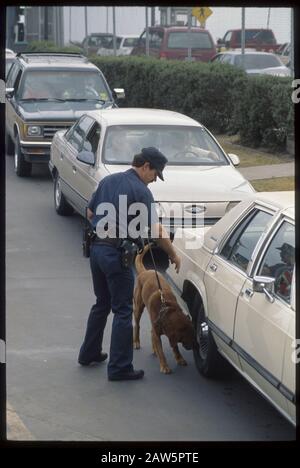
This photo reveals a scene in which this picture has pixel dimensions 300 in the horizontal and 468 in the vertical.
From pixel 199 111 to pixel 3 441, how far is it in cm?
1540

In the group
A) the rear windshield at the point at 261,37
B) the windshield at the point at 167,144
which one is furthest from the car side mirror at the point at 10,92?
the rear windshield at the point at 261,37

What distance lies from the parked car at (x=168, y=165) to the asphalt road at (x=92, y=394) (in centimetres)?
146

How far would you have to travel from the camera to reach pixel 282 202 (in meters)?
6.50

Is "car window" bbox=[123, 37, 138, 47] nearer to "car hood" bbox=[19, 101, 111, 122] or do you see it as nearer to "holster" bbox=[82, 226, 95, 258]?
"car hood" bbox=[19, 101, 111, 122]

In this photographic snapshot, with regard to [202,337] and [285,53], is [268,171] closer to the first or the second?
[202,337]

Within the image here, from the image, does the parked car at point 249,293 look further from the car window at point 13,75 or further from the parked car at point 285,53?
the parked car at point 285,53

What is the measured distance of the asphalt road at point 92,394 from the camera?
618cm

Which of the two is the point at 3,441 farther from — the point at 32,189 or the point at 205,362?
the point at 32,189

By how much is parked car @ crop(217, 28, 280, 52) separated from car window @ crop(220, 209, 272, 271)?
3118cm

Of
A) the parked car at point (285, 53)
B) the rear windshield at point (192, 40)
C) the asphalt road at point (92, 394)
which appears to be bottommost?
the asphalt road at point (92, 394)

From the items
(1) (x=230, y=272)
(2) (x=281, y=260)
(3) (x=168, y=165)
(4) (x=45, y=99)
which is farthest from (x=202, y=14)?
(2) (x=281, y=260)

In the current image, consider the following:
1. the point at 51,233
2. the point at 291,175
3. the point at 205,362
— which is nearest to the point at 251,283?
the point at 205,362

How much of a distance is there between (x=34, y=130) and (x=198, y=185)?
5.86 m

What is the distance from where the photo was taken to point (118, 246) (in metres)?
7.01
